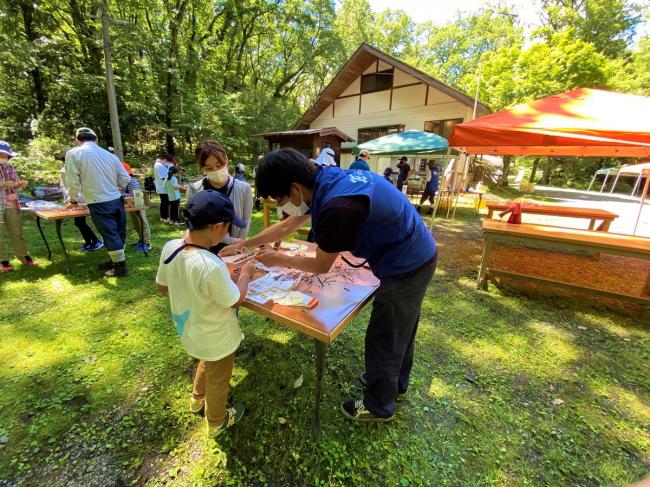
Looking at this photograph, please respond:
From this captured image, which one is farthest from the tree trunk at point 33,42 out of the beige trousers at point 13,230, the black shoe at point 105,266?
the black shoe at point 105,266

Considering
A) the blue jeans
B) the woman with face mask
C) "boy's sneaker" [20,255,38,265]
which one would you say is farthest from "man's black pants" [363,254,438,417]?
"boy's sneaker" [20,255,38,265]

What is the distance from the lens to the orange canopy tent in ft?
11.1

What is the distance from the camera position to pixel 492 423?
208 centimetres

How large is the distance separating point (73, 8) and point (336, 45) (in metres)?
15.9

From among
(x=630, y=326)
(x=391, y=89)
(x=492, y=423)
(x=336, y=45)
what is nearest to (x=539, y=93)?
(x=391, y=89)

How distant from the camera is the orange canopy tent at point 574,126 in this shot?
338 centimetres

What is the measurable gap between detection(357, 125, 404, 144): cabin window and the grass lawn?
40.9 ft

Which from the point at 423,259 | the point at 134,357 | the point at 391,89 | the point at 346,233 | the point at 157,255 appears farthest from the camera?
the point at 391,89

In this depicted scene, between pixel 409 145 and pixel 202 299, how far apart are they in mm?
8097

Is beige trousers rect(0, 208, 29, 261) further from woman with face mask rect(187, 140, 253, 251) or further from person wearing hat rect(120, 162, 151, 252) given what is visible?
woman with face mask rect(187, 140, 253, 251)

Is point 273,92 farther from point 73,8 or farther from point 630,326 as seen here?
point 630,326

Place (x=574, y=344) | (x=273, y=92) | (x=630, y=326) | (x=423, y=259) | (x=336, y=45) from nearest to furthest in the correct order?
(x=423, y=259)
(x=574, y=344)
(x=630, y=326)
(x=336, y=45)
(x=273, y=92)

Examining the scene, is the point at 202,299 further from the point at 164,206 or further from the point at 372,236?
the point at 164,206

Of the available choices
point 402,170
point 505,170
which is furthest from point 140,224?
point 505,170
